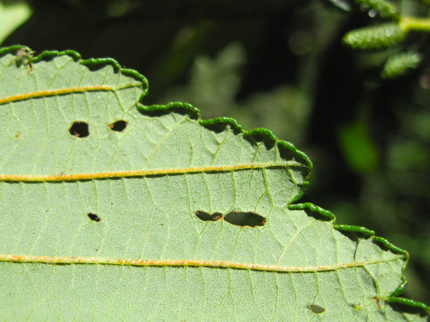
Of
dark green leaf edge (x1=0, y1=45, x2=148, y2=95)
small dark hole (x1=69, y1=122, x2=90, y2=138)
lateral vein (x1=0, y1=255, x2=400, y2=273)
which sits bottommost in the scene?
lateral vein (x1=0, y1=255, x2=400, y2=273)

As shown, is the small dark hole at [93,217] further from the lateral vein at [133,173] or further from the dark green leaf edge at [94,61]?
the dark green leaf edge at [94,61]

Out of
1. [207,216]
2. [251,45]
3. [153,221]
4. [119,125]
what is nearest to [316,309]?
[207,216]

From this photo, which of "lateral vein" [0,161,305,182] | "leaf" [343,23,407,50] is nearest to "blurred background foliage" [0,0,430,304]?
"leaf" [343,23,407,50]

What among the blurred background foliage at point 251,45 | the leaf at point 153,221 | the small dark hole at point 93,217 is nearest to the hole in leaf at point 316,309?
the leaf at point 153,221

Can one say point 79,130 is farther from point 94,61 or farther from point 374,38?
point 374,38

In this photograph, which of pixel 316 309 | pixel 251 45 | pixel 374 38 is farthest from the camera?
pixel 251 45

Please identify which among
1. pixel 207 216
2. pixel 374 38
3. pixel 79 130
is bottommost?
pixel 207 216

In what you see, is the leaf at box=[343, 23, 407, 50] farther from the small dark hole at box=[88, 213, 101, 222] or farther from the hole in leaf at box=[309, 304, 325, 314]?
the small dark hole at box=[88, 213, 101, 222]

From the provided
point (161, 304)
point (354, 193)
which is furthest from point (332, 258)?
point (354, 193)

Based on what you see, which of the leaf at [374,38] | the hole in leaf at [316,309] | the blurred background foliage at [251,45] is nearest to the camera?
the hole in leaf at [316,309]
